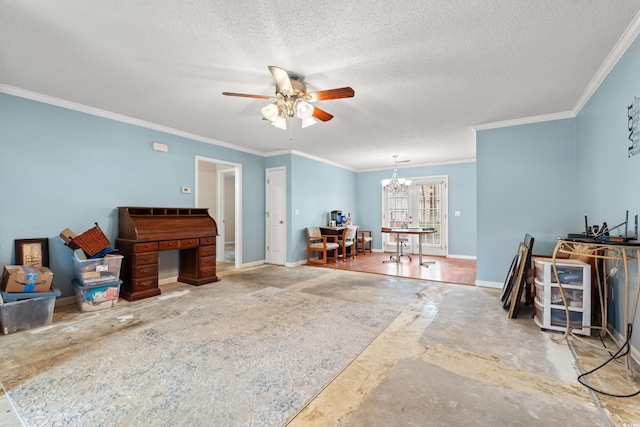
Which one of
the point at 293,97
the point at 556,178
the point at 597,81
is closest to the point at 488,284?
the point at 556,178

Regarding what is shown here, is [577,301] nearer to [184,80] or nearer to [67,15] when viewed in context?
[184,80]

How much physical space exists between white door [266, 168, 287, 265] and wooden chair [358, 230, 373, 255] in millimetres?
2453

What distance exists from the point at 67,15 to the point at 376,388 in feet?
10.6

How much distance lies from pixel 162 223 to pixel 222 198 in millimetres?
2789

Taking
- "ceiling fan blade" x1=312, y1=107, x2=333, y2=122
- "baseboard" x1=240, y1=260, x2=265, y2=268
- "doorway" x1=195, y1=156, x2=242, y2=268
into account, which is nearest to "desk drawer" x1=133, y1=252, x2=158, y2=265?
"doorway" x1=195, y1=156, x2=242, y2=268

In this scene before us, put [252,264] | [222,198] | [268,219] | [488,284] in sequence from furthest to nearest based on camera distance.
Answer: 1. [222,198]
2. [268,219]
3. [252,264]
4. [488,284]

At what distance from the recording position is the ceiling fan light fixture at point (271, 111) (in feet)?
8.93

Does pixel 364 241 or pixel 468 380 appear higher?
pixel 364 241

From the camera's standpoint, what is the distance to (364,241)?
7625mm

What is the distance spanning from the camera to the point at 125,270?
3771 mm

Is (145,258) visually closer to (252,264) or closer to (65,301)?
(65,301)

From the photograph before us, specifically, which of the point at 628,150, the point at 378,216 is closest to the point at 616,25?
the point at 628,150

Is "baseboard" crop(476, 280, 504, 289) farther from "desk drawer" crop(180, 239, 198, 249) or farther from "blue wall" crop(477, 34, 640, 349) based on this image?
"desk drawer" crop(180, 239, 198, 249)

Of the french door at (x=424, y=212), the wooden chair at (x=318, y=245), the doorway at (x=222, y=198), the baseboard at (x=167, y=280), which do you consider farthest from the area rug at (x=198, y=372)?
the french door at (x=424, y=212)
